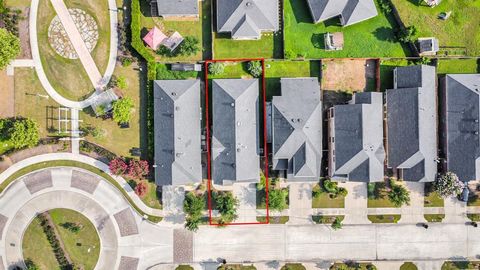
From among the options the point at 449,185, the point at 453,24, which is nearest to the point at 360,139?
the point at 449,185

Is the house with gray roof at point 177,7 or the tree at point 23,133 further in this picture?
the house with gray roof at point 177,7

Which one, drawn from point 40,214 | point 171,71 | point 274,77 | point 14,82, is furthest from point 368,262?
point 14,82

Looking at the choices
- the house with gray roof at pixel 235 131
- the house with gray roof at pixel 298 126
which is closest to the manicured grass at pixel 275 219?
the house with gray roof at pixel 235 131

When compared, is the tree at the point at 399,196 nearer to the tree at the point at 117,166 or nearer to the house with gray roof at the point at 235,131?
the house with gray roof at the point at 235,131

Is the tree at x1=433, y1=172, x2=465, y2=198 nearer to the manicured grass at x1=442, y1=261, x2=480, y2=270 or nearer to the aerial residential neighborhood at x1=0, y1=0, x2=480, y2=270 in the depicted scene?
the aerial residential neighborhood at x1=0, y1=0, x2=480, y2=270

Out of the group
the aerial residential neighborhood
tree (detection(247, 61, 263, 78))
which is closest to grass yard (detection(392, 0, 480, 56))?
the aerial residential neighborhood

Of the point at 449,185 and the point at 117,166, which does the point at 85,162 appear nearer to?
the point at 117,166
